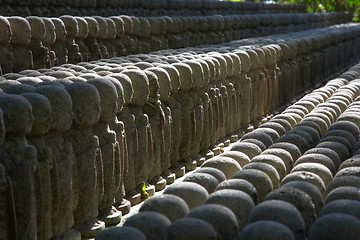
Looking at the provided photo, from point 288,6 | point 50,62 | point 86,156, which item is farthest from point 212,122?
point 288,6

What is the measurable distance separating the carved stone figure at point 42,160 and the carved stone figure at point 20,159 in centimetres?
15

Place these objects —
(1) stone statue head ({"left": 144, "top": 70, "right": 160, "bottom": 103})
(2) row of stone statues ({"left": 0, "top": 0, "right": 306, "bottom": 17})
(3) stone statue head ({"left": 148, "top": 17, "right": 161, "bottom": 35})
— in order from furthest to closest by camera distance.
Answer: (3) stone statue head ({"left": 148, "top": 17, "right": 161, "bottom": 35}), (2) row of stone statues ({"left": 0, "top": 0, "right": 306, "bottom": 17}), (1) stone statue head ({"left": 144, "top": 70, "right": 160, "bottom": 103})

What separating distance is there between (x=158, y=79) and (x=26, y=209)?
2.63 m

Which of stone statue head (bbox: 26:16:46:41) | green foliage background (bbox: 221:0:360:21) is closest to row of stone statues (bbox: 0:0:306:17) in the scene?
stone statue head (bbox: 26:16:46:41)

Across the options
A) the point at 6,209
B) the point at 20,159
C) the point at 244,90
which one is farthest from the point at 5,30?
the point at 244,90

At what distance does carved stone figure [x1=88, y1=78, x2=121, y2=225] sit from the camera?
495cm

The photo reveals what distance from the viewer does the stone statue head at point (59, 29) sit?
789cm

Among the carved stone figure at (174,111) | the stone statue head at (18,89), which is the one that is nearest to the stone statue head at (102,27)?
the carved stone figure at (174,111)

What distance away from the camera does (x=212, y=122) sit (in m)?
7.69

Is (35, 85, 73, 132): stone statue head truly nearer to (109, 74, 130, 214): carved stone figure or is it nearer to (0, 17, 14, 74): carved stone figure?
(109, 74, 130, 214): carved stone figure

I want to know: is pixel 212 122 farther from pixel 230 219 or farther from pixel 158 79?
pixel 230 219

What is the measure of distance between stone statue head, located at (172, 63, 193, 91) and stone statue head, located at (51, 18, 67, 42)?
2.06 meters

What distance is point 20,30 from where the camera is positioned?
22.7ft

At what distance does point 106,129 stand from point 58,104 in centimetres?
77
